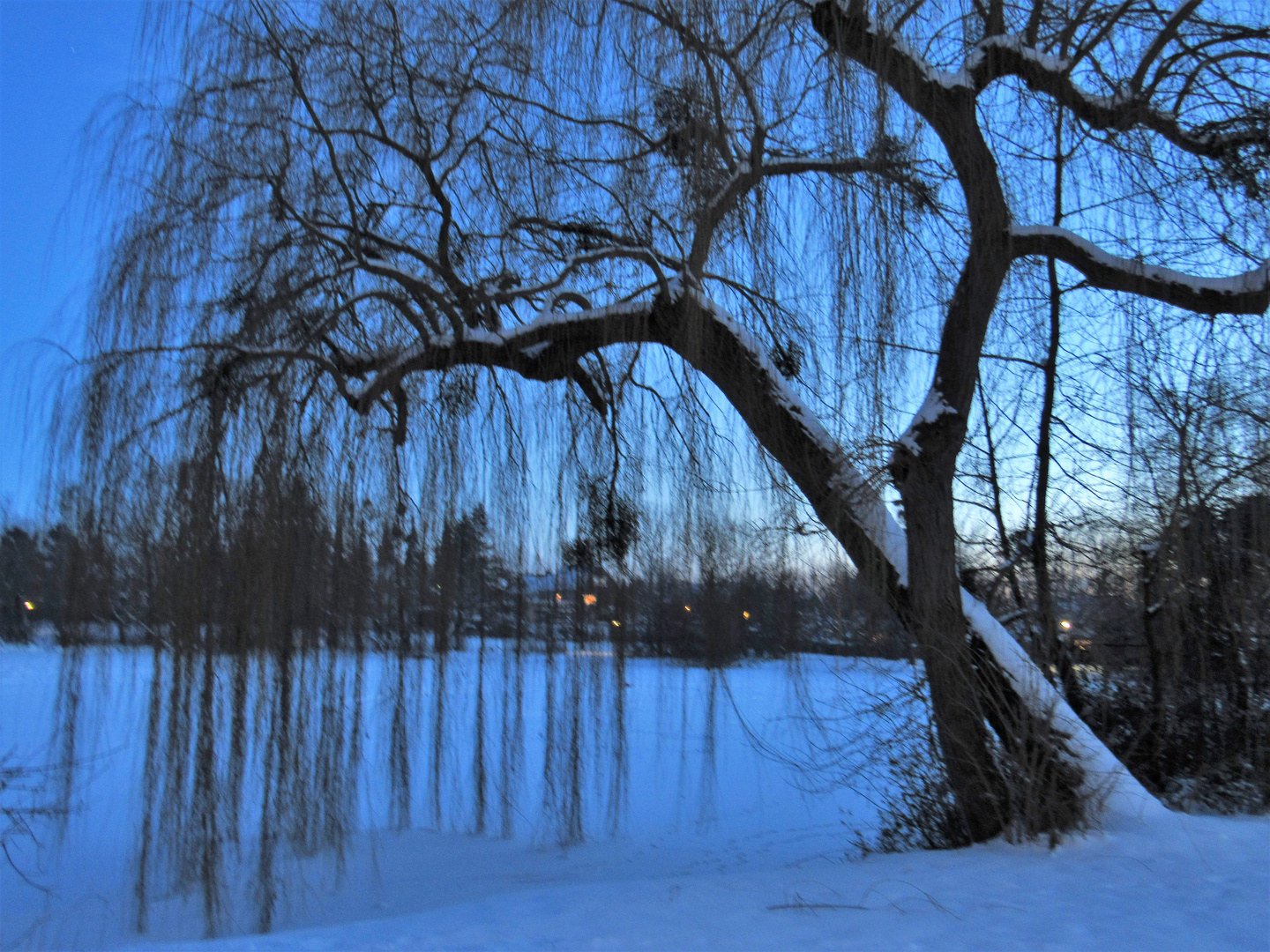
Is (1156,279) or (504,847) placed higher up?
(1156,279)

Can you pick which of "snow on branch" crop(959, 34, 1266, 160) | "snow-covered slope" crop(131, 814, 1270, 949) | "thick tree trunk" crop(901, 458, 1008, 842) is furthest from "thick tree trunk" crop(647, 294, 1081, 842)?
"snow on branch" crop(959, 34, 1266, 160)

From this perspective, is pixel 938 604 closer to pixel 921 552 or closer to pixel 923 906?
pixel 921 552

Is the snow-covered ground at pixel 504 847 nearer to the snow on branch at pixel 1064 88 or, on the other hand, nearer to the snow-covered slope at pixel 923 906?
the snow-covered slope at pixel 923 906

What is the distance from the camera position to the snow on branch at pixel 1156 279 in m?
4.17

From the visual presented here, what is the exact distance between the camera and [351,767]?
12.7ft

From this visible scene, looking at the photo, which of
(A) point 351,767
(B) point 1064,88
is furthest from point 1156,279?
(A) point 351,767

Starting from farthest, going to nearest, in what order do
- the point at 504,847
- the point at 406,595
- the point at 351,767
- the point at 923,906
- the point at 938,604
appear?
the point at 504,847, the point at 406,595, the point at 938,604, the point at 351,767, the point at 923,906

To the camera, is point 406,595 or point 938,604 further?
point 406,595

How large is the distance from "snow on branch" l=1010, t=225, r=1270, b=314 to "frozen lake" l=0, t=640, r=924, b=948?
231cm

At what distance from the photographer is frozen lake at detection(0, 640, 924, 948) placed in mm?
3547

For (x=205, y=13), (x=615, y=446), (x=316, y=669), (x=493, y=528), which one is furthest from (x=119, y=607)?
(x=205, y=13)

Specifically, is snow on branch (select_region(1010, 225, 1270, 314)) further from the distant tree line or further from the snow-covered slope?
the snow-covered slope

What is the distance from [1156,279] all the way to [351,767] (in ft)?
15.1

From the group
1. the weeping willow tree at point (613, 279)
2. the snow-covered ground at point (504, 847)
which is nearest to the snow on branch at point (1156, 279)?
the weeping willow tree at point (613, 279)
